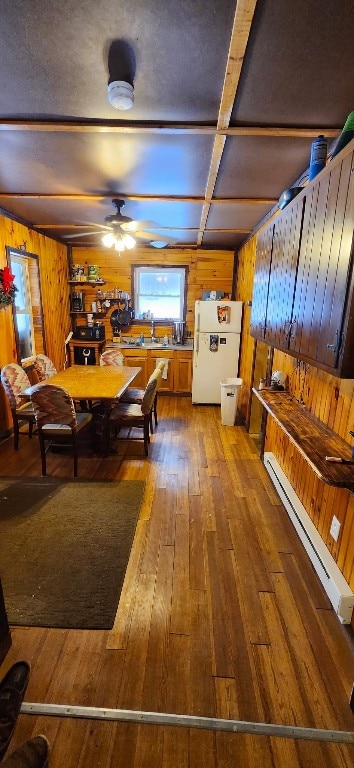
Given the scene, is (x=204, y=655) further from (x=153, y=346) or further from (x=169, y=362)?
(x=153, y=346)

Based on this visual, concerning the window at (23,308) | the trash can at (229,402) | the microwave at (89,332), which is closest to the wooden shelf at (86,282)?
the microwave at (89,332)

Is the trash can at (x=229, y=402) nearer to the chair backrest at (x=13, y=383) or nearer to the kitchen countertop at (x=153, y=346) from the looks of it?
the kitchen countertop at (x=153, y=346)

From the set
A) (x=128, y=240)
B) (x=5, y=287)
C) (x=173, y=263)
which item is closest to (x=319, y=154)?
(x=128, y=240)

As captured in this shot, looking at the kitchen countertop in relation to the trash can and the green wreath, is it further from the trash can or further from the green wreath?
the green wreath

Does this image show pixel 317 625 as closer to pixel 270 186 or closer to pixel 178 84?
pixel 178 84

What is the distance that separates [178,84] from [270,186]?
1.50 m

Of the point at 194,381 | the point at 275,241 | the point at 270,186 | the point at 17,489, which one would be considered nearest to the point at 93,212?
the point at 270,186

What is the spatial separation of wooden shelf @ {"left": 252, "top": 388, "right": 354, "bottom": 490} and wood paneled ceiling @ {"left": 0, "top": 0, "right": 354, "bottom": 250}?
1.69 metres

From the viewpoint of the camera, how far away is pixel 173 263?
18.6ft

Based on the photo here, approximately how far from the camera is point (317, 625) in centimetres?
166

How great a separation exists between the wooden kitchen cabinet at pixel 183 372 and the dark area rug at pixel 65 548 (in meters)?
2.78

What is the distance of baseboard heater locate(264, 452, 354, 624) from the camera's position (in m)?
1.61

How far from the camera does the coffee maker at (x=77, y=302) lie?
5.71 meters

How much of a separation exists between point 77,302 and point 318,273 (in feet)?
16.0
